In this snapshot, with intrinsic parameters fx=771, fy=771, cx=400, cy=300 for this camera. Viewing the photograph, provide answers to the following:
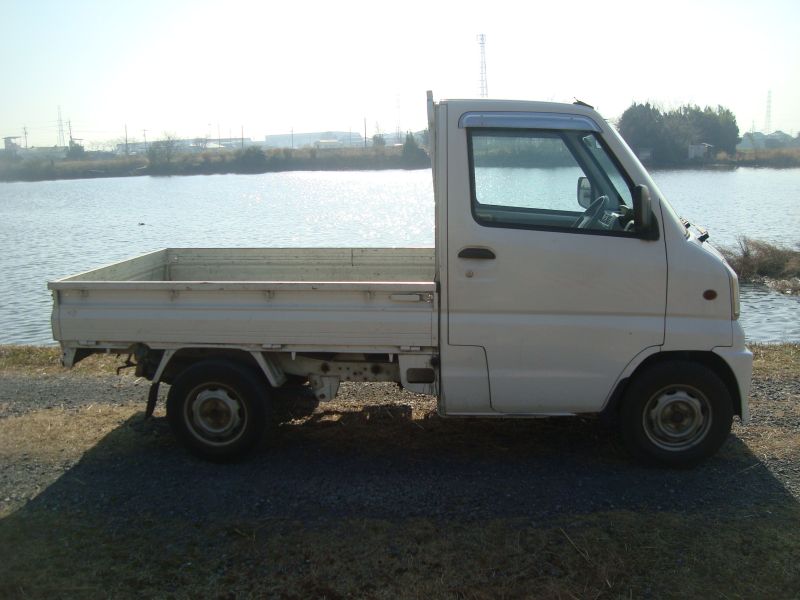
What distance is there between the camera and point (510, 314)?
5.31 meters

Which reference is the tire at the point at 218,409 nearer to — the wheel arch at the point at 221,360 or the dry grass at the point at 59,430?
the wheel arch at the point at 221,360

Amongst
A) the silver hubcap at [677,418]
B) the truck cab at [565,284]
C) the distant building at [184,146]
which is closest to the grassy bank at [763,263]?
the silver hubcap at [677,418]

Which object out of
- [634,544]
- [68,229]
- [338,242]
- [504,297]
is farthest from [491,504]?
[68,229]

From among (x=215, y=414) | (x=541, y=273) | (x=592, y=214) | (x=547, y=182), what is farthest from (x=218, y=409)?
(x=592, y=214)

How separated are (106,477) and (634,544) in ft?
11.9

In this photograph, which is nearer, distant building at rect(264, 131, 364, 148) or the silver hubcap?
the silver hubcap

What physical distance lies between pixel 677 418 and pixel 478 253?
73.5 inches

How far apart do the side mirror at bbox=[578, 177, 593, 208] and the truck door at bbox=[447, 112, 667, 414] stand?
137mm

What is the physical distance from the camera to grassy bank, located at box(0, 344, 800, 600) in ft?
13.3

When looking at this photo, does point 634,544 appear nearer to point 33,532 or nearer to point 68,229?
point 33,532

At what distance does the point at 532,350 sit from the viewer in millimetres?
5336

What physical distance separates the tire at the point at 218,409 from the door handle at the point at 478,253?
1.81 m

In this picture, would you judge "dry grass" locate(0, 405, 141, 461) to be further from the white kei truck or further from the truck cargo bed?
the truck cargo bed

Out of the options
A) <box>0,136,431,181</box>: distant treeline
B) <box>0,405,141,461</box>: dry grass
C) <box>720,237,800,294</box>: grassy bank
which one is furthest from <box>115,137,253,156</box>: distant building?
<box>0,405,141,461</box>: dry grass
